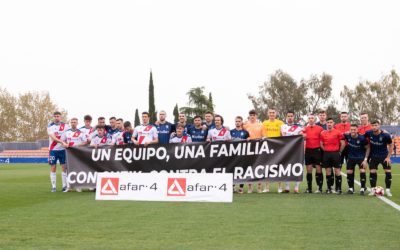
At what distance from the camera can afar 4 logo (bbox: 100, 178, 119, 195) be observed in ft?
38.9

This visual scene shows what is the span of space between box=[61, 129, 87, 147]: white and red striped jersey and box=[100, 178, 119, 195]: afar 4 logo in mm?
3214

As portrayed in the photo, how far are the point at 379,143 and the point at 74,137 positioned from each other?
7.72 m

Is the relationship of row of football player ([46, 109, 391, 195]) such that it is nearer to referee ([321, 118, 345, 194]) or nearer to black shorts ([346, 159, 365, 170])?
referee ([321, 118, 345, 194])

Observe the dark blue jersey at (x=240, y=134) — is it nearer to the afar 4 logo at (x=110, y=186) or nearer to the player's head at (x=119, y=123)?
the player's head at (x=119, y=123)

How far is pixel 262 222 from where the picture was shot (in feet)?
27.1

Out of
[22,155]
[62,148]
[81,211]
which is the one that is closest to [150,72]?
[22,155]

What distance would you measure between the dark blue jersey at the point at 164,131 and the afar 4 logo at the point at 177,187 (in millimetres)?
3126

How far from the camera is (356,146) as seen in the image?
43.8 ft

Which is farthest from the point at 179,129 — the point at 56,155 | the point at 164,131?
the point at 56,155

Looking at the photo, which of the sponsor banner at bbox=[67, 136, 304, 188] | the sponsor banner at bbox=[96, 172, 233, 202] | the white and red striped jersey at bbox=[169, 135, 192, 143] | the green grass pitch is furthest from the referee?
the white and red striped jersey at bbox=[169, 135, 192, 143]

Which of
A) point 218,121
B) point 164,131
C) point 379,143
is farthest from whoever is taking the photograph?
point 164,131

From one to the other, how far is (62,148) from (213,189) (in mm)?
5160

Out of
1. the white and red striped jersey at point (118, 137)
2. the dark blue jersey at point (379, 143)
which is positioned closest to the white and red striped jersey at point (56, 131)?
the white and red striped jersey at point (118, 137)

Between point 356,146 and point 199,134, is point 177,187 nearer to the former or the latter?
point 199,134
